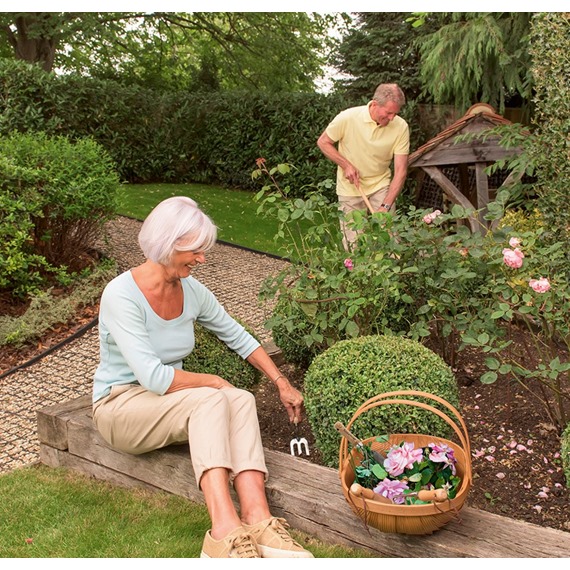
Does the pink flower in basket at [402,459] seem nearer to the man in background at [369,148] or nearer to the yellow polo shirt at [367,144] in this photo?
the man in background at [369,148]

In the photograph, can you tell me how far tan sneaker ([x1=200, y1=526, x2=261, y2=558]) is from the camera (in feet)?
8.46

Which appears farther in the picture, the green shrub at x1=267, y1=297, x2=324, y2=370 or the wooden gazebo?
the wooden gazebo

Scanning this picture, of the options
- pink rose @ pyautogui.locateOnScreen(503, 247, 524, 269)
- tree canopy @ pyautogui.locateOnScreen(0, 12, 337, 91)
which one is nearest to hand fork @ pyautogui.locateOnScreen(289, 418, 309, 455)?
pink rose @ pyautogui.locateOnScreen(503, 247, 524, 269)

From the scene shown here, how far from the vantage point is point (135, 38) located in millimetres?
16750

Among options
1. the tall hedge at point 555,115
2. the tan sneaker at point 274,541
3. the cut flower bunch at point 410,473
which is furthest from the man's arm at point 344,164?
the tan sneaker at point 274,541

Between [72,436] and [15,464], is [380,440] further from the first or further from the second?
[15,464]

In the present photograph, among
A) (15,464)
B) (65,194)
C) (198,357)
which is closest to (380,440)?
(198,357)

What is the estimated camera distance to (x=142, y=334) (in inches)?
122

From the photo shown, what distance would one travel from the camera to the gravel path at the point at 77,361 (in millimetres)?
4230

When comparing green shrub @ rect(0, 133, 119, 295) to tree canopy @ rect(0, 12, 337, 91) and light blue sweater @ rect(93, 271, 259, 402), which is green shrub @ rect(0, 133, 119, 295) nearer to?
light blue sweater @ rect(93, 271, 259, 402)

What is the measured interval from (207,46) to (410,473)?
1521 centimetres

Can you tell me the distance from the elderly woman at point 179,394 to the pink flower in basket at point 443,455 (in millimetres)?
552

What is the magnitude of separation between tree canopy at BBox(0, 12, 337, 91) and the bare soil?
11.9 m

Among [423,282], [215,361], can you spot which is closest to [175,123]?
[423,282]
